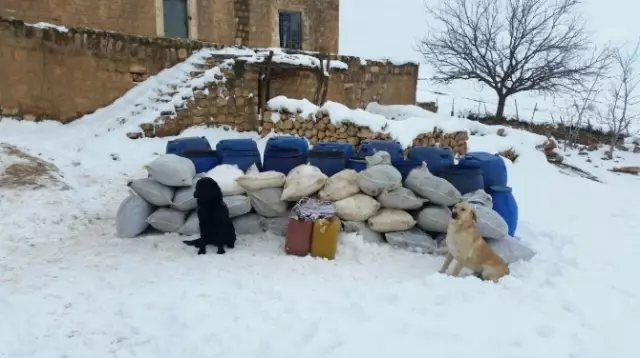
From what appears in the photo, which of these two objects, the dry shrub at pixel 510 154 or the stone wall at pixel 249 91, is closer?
the stone wall at pixel 249 91

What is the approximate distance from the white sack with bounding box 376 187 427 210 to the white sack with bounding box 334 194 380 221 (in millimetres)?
91

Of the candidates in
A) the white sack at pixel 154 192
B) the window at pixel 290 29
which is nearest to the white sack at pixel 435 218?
the white sack at pixel 154 192

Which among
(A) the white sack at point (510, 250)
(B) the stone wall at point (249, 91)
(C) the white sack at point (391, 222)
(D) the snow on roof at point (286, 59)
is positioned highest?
(D) the snow on roof at point (286, 59)

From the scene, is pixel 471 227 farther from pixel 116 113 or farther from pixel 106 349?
pixel 116 113

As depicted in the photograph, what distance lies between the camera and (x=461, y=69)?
17.1 metres

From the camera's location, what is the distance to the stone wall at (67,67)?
23.7 ft

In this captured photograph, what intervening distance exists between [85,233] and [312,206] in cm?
190

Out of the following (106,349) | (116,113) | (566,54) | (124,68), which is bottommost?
(106,349)

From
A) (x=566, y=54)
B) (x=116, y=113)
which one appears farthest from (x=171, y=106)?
(x=566, y=54)

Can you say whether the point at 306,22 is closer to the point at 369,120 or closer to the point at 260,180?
the point at 369,120

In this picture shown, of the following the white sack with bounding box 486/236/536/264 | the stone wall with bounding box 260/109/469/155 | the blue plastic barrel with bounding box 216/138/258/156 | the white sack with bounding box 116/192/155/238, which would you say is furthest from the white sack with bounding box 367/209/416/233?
the stone wall with bounding box 260/109/469/155

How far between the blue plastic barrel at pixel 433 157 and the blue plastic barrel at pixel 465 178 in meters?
0.15

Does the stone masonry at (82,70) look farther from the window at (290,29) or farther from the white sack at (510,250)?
the white sack at (510,250)

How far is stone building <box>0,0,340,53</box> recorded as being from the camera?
10219mm
